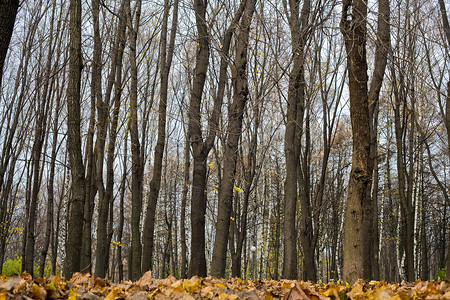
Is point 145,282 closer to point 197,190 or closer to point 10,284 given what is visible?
point 10,284

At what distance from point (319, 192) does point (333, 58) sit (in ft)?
15.6

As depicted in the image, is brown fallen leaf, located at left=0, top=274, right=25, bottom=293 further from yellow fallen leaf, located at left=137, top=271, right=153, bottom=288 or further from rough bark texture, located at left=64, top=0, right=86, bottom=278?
rough bark texture, located at left=64, top=0, right=86, bottom=278

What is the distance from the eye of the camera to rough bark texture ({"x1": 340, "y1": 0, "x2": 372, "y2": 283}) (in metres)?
4.80

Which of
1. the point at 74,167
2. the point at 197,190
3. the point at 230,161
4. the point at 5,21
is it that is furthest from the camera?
the point at 197,190

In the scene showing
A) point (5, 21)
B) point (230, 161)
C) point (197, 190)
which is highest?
point (5, 21)

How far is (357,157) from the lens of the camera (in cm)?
486

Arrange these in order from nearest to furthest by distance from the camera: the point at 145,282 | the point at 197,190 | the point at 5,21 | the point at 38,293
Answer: the point at 38,293
the point at 145,282
the point at 5,21
the point at 197,190

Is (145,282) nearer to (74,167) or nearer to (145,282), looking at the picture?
(145,282)

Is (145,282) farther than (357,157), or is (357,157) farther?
(357,157)

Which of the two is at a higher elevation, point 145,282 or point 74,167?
point 74,167

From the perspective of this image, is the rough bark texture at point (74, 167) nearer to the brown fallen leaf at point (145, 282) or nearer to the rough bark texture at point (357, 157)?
the brown fallen leaf at point (145, 282)

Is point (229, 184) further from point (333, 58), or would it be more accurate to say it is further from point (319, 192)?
point (333, 58)

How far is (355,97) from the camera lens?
5.07m

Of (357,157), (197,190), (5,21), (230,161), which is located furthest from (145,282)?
(197,190)
